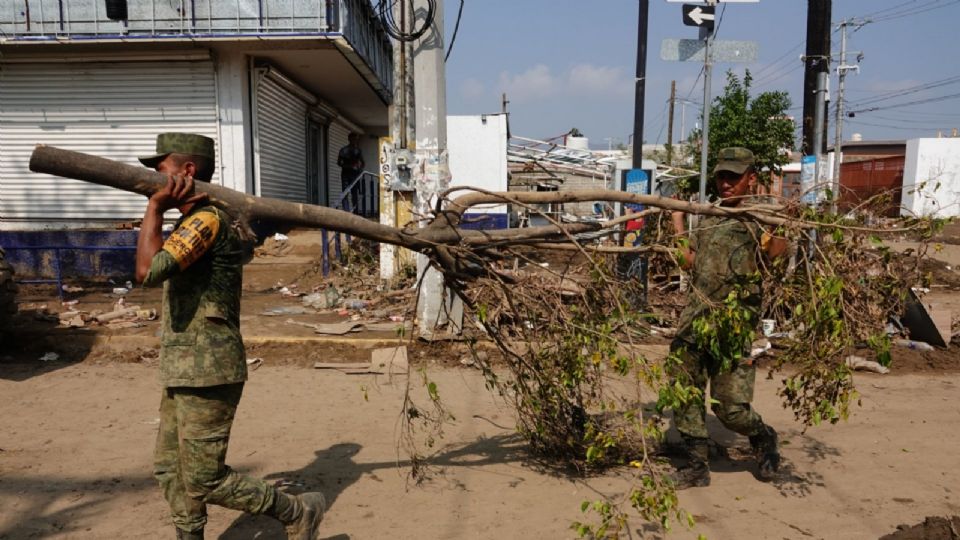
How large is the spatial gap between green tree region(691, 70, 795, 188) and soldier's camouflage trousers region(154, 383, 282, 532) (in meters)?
12.1

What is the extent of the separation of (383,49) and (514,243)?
14063mm

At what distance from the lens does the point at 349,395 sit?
19.0ft

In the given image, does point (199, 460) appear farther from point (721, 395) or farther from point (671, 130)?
point (671, 130)

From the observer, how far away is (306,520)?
3.08m

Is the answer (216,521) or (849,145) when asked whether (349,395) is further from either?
(849,145)

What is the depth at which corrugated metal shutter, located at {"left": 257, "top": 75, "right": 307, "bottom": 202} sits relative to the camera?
38.5 feet

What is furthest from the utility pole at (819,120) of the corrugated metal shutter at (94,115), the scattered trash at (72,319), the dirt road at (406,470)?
the corrugated metal shutter at (94,115)

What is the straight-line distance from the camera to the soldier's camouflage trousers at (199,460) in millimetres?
2828

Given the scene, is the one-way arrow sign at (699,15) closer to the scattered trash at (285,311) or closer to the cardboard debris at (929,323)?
the cardboard debris at (929,323)

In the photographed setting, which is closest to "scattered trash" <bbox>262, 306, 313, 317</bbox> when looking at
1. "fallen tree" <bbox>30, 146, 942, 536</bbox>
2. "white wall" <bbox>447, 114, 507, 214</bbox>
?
"fallen tree" <bbox>30, 146, 942, 536</bbox>

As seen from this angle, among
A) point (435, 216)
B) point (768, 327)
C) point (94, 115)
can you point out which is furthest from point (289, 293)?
point (768, 327)

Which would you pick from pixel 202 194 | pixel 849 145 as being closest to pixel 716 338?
pixel 202 194

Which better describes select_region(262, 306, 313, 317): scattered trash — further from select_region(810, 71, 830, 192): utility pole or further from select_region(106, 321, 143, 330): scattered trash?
select_region(810, 71, 830, 192): utility pole

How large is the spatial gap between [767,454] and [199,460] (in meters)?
3.40
